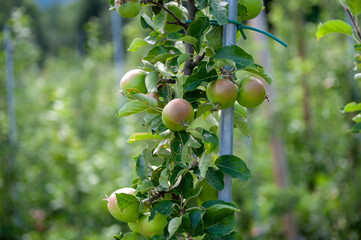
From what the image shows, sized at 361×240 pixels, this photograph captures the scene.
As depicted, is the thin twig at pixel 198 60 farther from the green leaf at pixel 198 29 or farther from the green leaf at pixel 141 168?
the green leaf at pixel 141 168

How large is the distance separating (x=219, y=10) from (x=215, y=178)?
259 mm

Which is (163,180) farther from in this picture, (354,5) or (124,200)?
(354,5)

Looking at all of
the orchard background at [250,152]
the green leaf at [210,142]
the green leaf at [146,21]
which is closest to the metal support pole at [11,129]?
the orchard background at [250,152]

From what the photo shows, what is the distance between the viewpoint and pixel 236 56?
542 mm

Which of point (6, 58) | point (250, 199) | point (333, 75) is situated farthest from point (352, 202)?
point (6, 58)

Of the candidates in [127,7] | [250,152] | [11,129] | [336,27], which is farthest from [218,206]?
→ [11,129]

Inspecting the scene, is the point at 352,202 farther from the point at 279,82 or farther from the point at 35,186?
the point at 35,186

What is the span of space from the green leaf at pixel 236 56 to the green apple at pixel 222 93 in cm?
3

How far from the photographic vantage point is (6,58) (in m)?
2.39

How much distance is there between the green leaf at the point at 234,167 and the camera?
1.80 ft

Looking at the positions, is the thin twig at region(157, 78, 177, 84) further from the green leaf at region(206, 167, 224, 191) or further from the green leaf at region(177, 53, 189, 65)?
the green leaf at region(206, 167, 224, 191)

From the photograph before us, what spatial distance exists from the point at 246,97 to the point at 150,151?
7.6 inches

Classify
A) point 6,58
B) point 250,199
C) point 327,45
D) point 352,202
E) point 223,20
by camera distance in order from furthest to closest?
1. point 327,45
2. point 250,199
3. point 6,58
4. point 352,202
5. point 223,20

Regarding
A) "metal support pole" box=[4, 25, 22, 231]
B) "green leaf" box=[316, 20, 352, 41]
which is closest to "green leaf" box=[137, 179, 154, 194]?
"green leaf" box=[316, 20, 352, 41]
